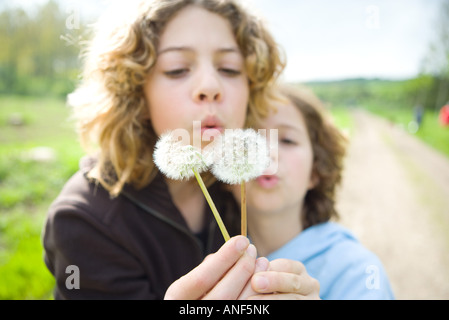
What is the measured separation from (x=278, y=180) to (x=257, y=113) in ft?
1.15

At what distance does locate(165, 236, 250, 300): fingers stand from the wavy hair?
72 centimetres

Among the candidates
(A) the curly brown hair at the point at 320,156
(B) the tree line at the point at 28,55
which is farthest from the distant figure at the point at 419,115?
(B) the tree line at the point at 28,55

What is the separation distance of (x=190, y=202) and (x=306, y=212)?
2.33 feet

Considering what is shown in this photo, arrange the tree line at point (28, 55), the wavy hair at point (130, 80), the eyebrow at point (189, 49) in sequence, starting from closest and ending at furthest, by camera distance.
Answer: the eyebrow at point (189, 49) < the wavy hair at point (130, 80) < the tree line at point (28, 55)

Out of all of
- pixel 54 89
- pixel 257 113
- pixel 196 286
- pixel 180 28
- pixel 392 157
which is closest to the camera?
pixel 196 286

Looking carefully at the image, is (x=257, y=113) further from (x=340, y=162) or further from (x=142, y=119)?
(x=340, y=162)

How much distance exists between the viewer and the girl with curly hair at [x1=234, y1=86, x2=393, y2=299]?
1.40 metres

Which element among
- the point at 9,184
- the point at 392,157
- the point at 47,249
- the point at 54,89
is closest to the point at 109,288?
the point at 47,249

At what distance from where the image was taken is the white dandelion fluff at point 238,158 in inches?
30.7

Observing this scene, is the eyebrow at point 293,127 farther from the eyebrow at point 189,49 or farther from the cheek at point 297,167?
the eyebrow at point 189,49

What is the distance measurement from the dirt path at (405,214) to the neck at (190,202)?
77.2 inches

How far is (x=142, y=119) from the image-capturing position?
144cm

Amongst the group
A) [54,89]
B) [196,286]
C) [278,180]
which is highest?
[54,89]

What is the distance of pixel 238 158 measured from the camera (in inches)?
31.0
